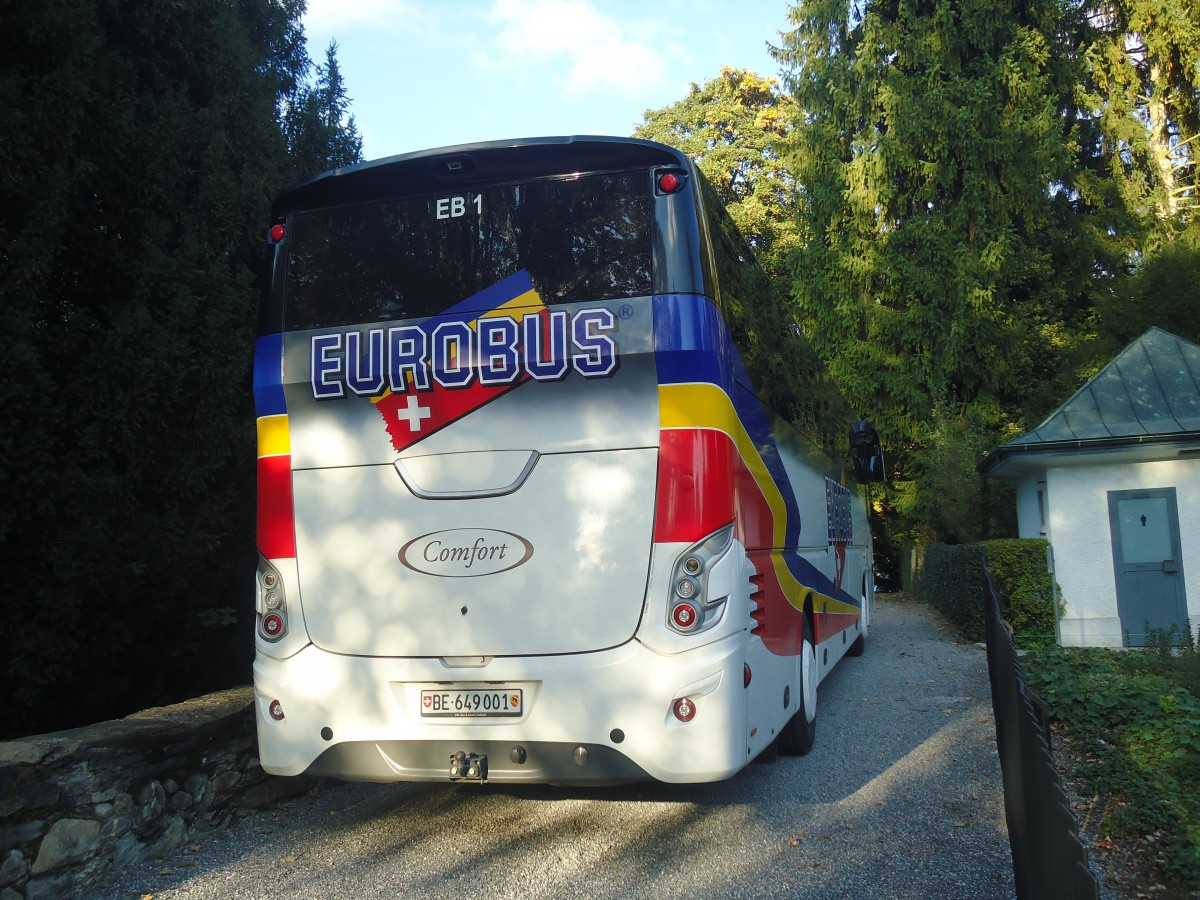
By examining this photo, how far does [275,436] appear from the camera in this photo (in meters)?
5.49

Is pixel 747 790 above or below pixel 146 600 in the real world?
below

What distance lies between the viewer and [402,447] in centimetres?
526

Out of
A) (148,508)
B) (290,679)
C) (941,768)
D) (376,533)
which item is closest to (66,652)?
(148,508)

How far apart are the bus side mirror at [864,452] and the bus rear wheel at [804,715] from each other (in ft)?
16.8

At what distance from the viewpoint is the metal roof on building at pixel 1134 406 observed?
14.4 metres

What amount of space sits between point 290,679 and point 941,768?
4.32 metres

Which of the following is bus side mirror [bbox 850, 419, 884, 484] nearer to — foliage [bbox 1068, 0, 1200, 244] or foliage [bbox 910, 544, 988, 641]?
foliage [bbox 910, 544, 988, 641]

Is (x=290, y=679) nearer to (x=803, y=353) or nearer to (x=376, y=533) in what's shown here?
(x=376, y=533)

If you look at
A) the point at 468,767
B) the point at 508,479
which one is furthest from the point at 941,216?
the point at 468,767

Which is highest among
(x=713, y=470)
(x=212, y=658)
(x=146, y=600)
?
(x=713, y=470)

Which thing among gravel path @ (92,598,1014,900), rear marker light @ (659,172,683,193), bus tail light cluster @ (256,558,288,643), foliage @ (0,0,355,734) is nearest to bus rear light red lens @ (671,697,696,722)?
gravel path @ (92,598,1014,900)

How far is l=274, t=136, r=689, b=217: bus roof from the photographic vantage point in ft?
17.0

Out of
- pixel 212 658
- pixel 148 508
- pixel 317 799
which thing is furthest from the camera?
pixel 212 658

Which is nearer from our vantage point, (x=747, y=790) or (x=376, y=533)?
(x=376, y=533)
